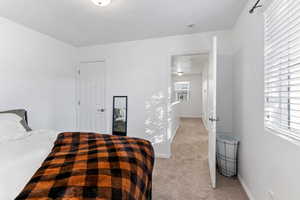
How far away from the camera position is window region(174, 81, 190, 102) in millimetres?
8555

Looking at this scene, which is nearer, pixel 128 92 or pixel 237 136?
pixel 237 136

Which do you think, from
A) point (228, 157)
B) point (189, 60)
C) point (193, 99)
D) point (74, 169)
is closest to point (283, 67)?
point (228, 157)

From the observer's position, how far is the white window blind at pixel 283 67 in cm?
105

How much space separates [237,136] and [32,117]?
3.63 meters

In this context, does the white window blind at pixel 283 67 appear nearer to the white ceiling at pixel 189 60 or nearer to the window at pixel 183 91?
the white ceiling at pixel 189 60

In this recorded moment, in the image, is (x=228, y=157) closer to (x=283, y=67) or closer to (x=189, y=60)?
(x=283, y=67)

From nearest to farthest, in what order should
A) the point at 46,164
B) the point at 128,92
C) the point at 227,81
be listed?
the point at 46,164, the point at 227,81, the point at 128,92

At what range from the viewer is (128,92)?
10.9 feet

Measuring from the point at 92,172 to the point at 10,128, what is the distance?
1.40 metres

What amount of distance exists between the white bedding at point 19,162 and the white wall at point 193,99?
7.44 meters

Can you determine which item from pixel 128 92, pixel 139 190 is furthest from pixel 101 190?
pixel 128 92

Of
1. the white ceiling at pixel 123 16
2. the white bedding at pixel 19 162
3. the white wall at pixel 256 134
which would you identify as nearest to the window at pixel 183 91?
the white ceiling at pixel 123 16

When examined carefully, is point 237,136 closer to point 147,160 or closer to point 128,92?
point 147,160

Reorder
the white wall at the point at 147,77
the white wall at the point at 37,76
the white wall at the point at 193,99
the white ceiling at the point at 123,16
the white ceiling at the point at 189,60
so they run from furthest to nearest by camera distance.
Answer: the white wall at the point at 193,99
the white ceiling at the point at 189,60
the white wall at the point at 147,77
the white wall at the point at 37,76
the white ceiling at the point at 123,16
